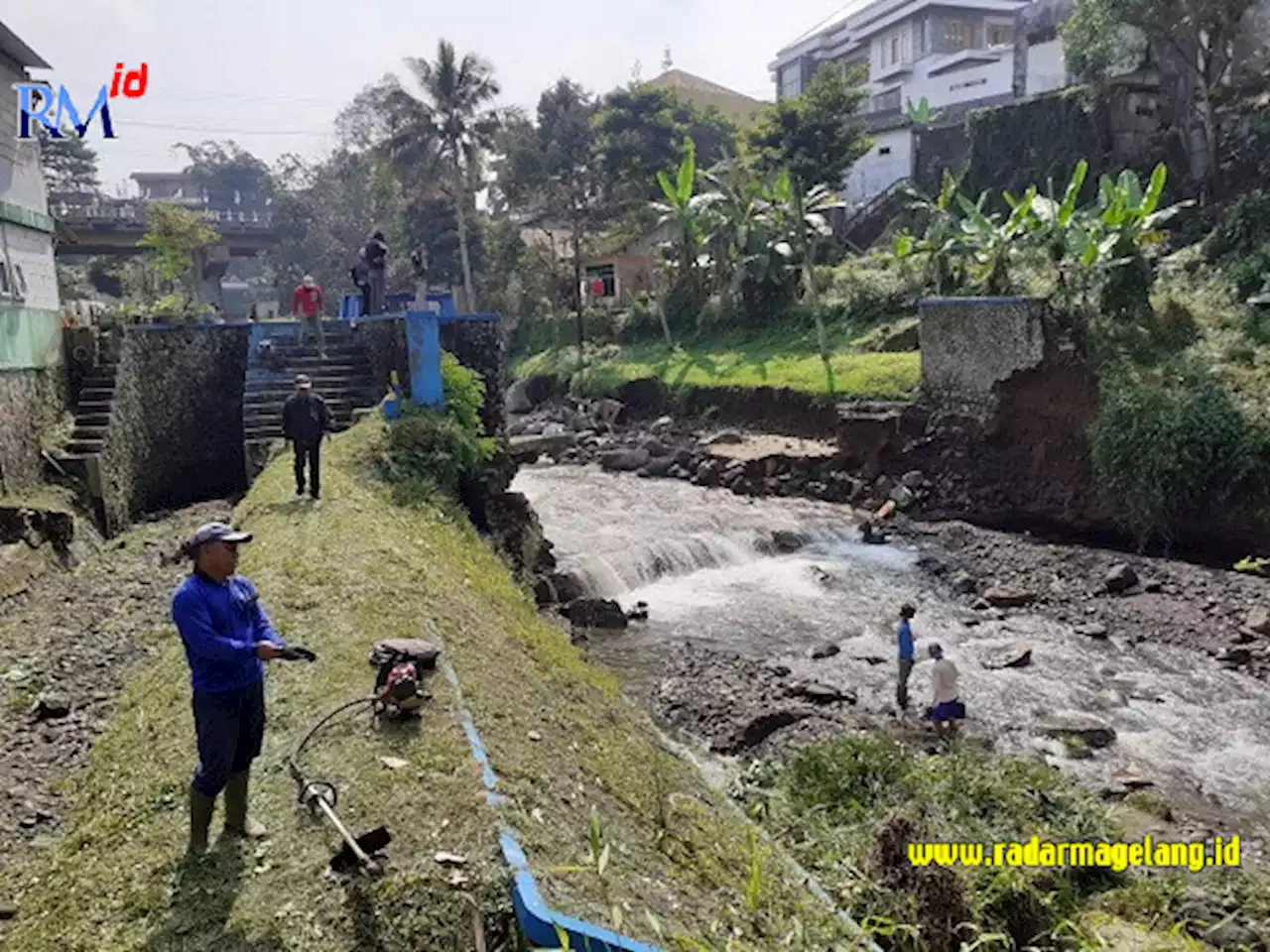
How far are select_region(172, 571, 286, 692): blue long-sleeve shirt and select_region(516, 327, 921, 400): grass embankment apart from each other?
2156cm

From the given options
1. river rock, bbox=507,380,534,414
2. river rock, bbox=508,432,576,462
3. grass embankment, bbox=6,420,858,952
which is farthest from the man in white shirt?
river rock, bbox=507,380,534,414

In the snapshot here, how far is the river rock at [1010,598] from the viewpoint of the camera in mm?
15922

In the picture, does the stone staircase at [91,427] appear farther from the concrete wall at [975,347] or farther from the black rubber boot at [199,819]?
the concrete wall at [975,347]

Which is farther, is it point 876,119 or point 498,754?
point 876,119

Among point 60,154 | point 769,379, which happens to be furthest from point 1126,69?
point 60,154

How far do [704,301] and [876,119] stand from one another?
57.5ft

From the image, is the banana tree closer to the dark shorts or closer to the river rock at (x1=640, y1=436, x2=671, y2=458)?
the river rock at (x1=640, y1=436, x2=671, y2=458)

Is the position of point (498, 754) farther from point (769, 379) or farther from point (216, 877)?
point (769, 379)

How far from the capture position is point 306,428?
40.2ft

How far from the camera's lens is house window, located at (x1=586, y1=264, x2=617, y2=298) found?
45.8 metres

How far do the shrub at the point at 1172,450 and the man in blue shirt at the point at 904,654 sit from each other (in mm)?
8398

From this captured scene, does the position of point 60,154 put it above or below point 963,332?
above

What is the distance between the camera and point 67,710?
831cm

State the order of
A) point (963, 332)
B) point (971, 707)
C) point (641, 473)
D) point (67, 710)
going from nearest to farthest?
point (67, 710), point (971, 707), point (963, 332), point (641, 473)
